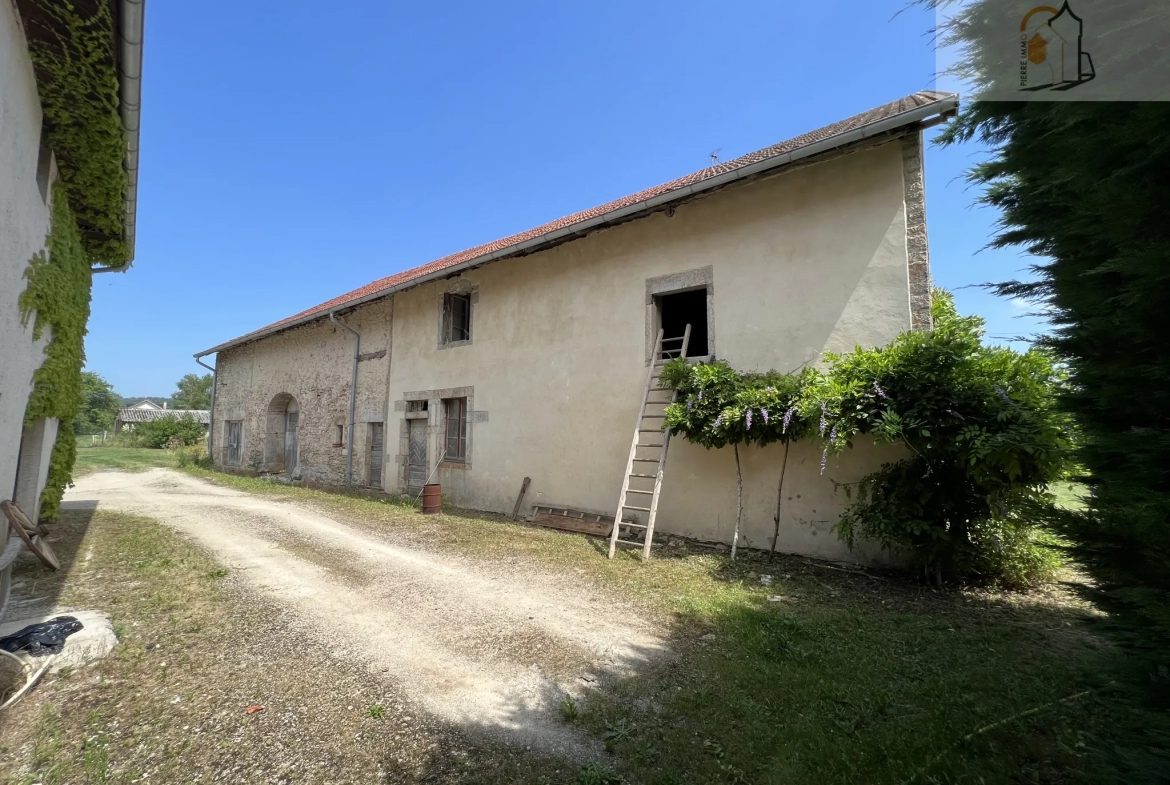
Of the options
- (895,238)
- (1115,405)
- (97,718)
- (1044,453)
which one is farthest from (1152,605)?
(895,238)

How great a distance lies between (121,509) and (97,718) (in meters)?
7.69

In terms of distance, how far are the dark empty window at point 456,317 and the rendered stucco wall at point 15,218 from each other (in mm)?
6084

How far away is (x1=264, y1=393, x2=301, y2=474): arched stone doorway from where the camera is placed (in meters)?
14.7

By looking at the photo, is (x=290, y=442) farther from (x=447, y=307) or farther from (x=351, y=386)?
(x=447, y=307)

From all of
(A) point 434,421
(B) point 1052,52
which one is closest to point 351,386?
(A) point 434,421

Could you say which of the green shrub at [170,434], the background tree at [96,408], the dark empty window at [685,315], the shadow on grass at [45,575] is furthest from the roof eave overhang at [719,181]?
the background tree at [96,408]

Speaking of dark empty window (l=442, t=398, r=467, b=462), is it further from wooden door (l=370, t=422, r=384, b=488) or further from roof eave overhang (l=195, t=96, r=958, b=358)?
roof eave overhang (l=195, t=96, r=958, b=358)

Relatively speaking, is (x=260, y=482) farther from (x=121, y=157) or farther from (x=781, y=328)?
(x=781, y=328)

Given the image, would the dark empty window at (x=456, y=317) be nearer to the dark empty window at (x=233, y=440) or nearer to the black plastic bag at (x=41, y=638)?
the black plastic bag at (x=41, y=638)

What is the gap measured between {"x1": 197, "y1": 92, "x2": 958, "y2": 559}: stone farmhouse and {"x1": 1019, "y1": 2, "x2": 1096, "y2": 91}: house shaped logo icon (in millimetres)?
3414

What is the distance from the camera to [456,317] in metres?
10.4

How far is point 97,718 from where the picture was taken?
2408 millimetres

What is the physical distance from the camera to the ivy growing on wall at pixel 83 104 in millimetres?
3480

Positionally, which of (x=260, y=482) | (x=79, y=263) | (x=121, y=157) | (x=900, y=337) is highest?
(x=121, y=157)
